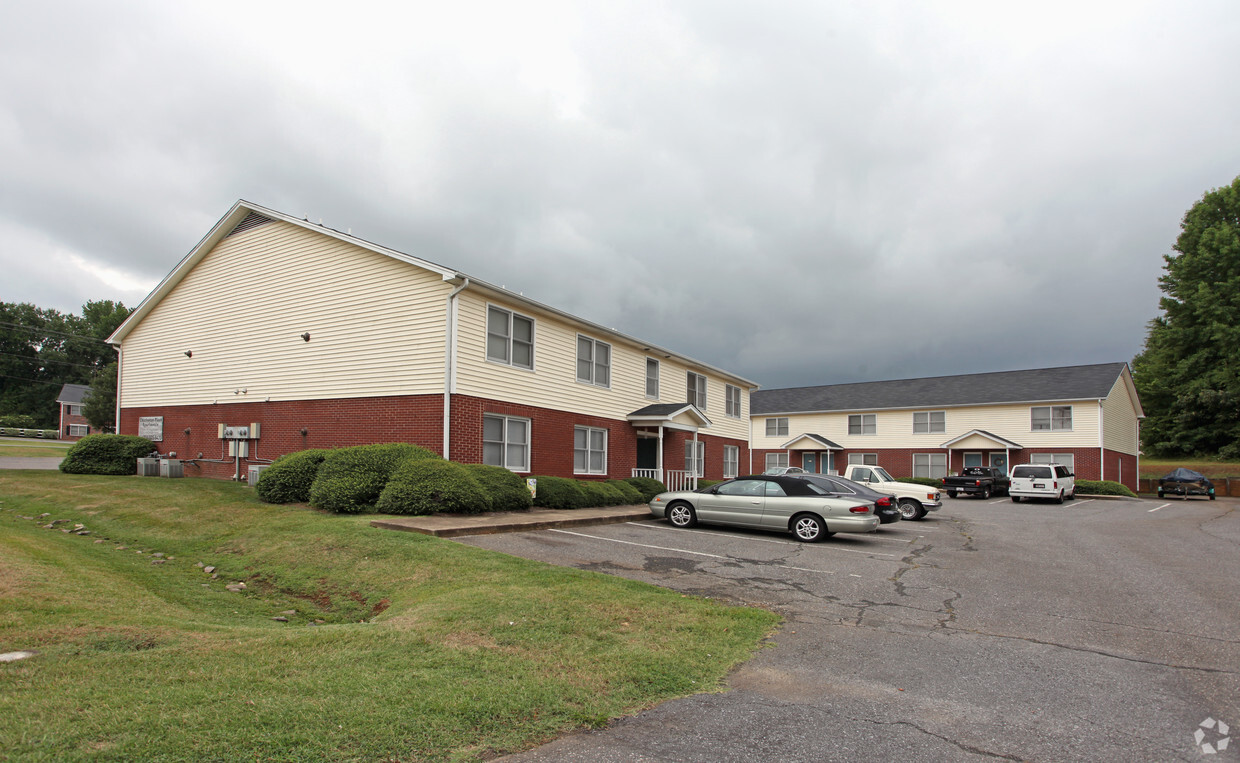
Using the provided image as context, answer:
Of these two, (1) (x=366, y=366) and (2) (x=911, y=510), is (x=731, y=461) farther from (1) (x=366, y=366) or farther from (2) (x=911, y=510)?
(1) (x=366, y=366)

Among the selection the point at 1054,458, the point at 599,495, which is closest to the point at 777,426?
the point at 1054,458

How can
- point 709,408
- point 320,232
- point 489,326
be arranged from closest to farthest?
1. point 489,326
2. point 320,232
3. point 709,408

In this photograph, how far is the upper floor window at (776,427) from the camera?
49.1 meters

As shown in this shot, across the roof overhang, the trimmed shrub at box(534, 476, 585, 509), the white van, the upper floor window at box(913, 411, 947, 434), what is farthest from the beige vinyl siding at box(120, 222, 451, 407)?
the upper floor window at box(913, 411, 947, 434)

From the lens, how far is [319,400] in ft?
61.9

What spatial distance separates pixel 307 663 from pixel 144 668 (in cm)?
103

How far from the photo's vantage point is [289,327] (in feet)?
65.5

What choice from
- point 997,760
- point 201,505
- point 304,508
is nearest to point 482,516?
point 304,508

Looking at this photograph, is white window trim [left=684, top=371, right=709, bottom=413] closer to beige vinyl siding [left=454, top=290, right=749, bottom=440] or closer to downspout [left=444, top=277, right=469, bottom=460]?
beige vinyl siding [left=454, top=290, right=749, bottom=440]

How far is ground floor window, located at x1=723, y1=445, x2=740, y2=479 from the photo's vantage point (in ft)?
102

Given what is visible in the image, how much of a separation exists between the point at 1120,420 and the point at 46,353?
107745mm

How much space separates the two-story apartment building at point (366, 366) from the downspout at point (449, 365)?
0.11 ft

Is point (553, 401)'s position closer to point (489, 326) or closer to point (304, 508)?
point (489, 326)

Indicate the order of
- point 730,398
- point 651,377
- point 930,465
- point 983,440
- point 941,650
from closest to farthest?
1. point 941,650
2. point 651,377
3. point 730,398
4. point 983,440
5. point 930,465
